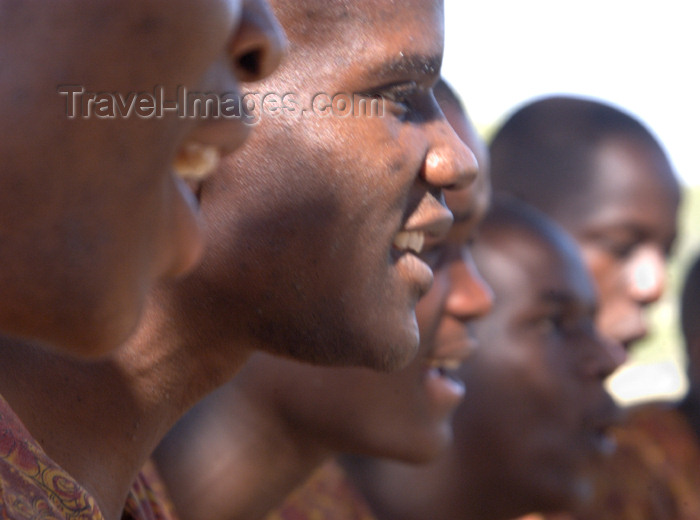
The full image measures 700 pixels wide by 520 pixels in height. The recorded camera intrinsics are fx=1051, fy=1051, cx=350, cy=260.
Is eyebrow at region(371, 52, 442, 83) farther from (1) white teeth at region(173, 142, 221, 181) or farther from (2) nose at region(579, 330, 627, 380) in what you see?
(2) nose at region(579, 330, 627, 380)

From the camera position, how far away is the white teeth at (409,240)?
1.76 meters

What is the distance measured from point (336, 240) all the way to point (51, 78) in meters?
0.69

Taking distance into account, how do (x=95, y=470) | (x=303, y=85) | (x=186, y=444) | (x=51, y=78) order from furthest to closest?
(x=186, y=444) → (x=303, y=85) → (x=95, y=470) → (x=51, y=78)

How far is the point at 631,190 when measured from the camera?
4.38m

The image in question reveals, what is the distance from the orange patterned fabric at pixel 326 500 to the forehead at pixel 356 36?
1116mm

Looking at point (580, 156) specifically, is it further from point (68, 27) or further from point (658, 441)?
point (68, 27)

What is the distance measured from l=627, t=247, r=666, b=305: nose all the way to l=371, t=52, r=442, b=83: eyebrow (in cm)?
272

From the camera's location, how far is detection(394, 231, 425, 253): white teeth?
5.76ft

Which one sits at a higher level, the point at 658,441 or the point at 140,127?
the point at 140,127

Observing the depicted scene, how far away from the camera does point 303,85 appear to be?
1.73 m

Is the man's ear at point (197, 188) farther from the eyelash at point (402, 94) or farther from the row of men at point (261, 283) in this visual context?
the eyelash at point (402, 94)

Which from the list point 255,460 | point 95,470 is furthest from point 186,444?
point 95,470

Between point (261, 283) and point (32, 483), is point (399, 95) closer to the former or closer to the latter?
point (261, 283)

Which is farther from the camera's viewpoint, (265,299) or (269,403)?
(269,403)
